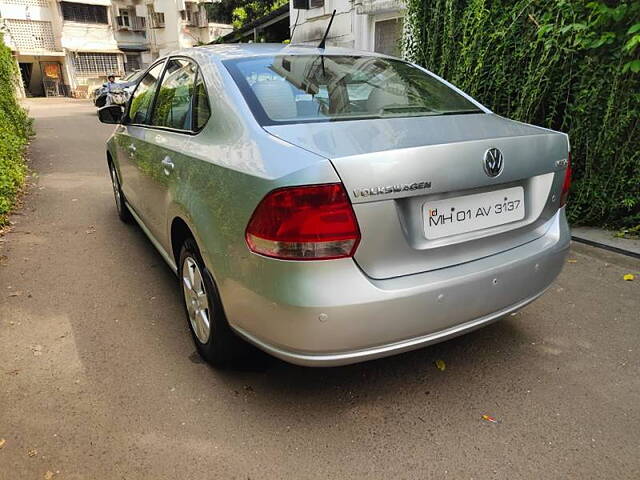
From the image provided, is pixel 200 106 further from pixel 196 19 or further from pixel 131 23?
pixel 131 23

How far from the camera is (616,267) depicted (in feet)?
12.1

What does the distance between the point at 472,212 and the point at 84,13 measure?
39.3m

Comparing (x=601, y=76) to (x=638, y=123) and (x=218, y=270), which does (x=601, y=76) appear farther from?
(x=218, y=270)

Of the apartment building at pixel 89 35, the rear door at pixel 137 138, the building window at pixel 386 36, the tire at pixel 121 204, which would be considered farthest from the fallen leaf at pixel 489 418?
the apartment building at pixel 89 35

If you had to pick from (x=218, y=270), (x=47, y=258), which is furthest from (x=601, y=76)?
(x=47, y=258)

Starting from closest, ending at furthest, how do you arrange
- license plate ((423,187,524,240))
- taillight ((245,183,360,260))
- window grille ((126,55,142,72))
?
taillight ((245,183,360,260))
license plate ((423,187,524,240))
window grille ((126,55,142,72))

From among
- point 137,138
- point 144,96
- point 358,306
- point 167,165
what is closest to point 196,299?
point 167,165

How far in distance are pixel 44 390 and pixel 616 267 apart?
12.9 ft

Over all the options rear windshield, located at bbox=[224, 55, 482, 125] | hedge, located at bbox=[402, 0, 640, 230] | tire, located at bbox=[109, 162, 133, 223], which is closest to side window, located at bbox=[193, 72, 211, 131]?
rear windshield, located at bbox=[224, 55, 482, 125]

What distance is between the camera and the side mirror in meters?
4.02

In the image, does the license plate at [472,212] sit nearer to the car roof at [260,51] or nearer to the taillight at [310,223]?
the taillight at [310,223]

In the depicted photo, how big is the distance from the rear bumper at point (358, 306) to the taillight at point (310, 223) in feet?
0.16

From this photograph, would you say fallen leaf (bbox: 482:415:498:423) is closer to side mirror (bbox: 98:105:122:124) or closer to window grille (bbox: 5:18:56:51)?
side mirror (bbox: 98:105:122:124)

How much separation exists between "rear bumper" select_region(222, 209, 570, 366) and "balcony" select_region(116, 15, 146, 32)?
40.1 meters
